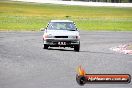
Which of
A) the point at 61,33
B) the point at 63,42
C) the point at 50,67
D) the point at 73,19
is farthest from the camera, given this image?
the point at 73,19

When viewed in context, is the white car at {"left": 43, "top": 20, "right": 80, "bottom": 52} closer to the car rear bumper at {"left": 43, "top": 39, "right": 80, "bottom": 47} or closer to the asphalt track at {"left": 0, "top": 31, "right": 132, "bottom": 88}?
the car rear bumper at {"left": 43, "top": 39, "right": 80, "bottom": 47}

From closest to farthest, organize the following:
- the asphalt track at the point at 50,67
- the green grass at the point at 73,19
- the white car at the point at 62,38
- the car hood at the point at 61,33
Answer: the asphalt track at the point at 50,67, the white car at the point at 62,38, the car hood at the point at 61,33, the green grass at the point at 73,19

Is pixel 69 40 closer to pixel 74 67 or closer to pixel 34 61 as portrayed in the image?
pixel 34 61

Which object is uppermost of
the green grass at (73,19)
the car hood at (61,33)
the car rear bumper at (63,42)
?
the car hood at (61,33)

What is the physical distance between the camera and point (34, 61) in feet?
63.3

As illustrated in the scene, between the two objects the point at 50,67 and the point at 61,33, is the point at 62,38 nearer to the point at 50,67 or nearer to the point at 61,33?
the point at 61,33

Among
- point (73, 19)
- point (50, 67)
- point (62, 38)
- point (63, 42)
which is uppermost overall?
point (50, 67)

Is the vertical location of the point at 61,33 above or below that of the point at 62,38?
above

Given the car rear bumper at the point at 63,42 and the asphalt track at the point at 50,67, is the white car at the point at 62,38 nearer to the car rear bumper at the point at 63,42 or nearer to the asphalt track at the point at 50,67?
the car rear bumper at the point at 63,42

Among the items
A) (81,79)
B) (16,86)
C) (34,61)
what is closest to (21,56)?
(34,61)

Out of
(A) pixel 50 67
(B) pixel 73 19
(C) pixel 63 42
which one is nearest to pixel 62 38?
(C) pixel 63 42

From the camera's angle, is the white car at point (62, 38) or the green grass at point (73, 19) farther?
the green grass at point (73, 19)

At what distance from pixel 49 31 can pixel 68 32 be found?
981mm

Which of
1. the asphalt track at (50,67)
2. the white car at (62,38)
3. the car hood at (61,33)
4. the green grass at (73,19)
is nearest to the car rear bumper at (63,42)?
the white car at (62,38)
